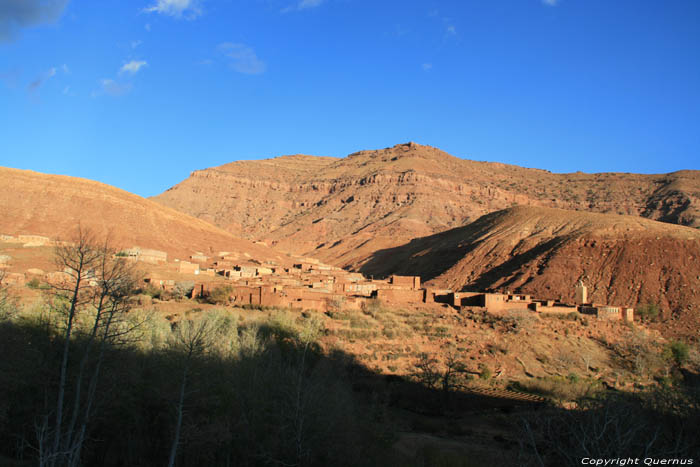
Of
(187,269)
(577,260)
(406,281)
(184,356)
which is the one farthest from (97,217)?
(577,260)

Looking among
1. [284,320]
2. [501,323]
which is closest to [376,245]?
[501,323]

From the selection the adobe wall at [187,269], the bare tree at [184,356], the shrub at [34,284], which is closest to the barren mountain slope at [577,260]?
the adobe wall at [187,269]

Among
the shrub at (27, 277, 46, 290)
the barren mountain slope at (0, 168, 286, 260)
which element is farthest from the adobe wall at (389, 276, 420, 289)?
the shrub at (27, 277, 46, 290)

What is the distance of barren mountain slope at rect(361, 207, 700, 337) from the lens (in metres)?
38.3

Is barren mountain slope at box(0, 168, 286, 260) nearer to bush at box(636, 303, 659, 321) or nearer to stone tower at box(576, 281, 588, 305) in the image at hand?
stone tower at box(576, 281, 588, 305)

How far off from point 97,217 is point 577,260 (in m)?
41.7

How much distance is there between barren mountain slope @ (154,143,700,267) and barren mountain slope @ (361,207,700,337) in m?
20.3

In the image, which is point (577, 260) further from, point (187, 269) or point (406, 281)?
point (187, 269)

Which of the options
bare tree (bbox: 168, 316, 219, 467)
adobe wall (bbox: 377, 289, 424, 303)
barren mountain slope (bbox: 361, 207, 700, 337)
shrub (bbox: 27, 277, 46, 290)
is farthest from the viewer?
barren mountain slope (bbox: 361, 207, 700, 337)

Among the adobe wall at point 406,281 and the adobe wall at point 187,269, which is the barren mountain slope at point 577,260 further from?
the adobe wall at point 187,269

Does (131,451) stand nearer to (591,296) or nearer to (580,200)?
(591,296)

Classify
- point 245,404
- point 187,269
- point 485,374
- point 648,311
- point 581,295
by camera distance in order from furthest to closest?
point 187,269 → point 581,295 → point 648,311 → point 485,374 → point 245,404

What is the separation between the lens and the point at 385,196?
10106 centimetres

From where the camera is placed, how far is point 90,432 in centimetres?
1236
